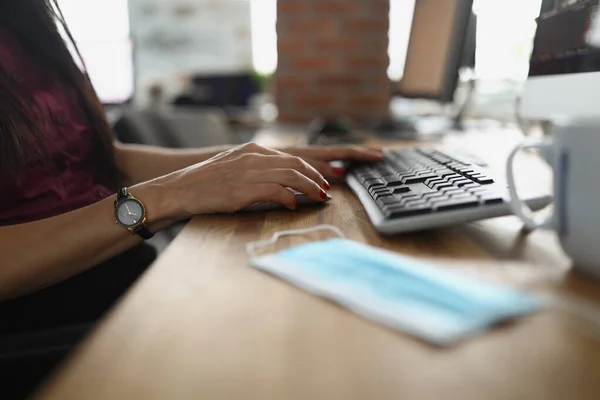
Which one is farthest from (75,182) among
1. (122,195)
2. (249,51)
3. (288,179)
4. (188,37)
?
(188,37)

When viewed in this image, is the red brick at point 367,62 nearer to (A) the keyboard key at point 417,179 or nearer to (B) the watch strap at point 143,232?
(A) the keyboard key at point 417,179

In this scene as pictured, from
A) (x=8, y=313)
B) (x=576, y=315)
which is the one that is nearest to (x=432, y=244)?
(x=576, y=315)

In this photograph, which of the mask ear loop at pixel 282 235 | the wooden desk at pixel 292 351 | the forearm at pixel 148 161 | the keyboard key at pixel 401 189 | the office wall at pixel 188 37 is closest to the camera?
the wooden desk at pixel 292 351

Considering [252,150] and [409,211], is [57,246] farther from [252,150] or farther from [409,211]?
[409,211]

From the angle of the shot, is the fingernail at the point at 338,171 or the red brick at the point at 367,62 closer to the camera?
the fingernail at the point at 338,171

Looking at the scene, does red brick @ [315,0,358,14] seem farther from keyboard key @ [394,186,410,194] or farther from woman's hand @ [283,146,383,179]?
keyboard key @ [394,186,410,194]

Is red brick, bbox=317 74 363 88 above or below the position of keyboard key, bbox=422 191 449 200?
below

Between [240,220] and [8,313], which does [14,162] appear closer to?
[8,313]

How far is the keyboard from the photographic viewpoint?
0.51 m

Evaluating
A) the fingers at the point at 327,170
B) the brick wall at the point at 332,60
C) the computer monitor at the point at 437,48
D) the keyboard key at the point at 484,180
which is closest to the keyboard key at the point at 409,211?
the keyboard key at the point at 484,180

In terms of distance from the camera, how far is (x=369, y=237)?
535 millimetres

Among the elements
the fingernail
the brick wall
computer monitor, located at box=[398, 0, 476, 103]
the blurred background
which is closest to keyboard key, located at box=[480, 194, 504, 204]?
the fingernail

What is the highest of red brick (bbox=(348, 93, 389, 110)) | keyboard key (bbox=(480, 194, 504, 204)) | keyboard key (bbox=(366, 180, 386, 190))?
keyboard key (bbox=(480, 194, 504, 204))

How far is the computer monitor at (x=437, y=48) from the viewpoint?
4.78 ft
